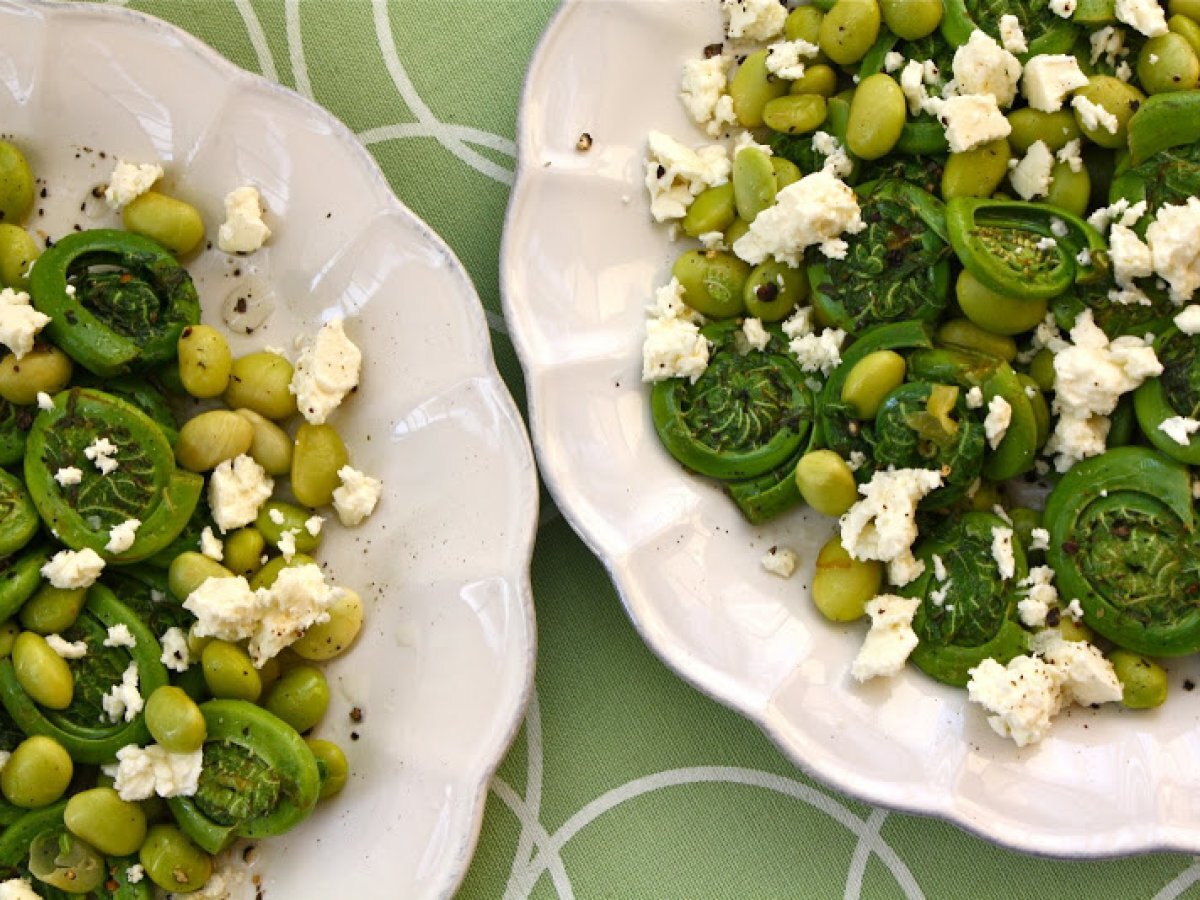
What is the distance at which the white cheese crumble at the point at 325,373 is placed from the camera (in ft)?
4.47

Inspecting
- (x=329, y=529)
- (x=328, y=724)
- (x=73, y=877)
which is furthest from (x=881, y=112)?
(x=73, y=877)

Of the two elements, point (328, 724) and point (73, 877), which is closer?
point (73, 877)

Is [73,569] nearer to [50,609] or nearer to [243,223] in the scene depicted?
[50,609]

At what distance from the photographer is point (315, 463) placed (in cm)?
137

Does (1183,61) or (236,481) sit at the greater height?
(1183,61)

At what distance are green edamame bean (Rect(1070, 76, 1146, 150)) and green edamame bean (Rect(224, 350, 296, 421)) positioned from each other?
92cm

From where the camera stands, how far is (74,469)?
4.27 feet

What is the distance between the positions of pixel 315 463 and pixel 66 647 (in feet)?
1.04

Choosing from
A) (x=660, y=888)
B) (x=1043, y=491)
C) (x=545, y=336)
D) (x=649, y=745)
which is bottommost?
(x=660, y=888)

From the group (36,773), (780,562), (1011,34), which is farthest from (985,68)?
(36,773)

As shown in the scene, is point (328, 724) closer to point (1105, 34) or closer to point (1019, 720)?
point (1019, 720)

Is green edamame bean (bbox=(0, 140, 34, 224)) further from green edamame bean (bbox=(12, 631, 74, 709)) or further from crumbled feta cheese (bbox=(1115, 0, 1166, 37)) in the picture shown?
crumbled feta cheese (bbox=(1115, 0, 1166, 37))

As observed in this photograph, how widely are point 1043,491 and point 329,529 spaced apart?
0.82m

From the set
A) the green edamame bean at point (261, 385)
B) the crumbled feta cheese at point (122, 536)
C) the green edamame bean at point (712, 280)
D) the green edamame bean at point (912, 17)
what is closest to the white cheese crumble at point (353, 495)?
the green edamame bean at point (261, 385)
